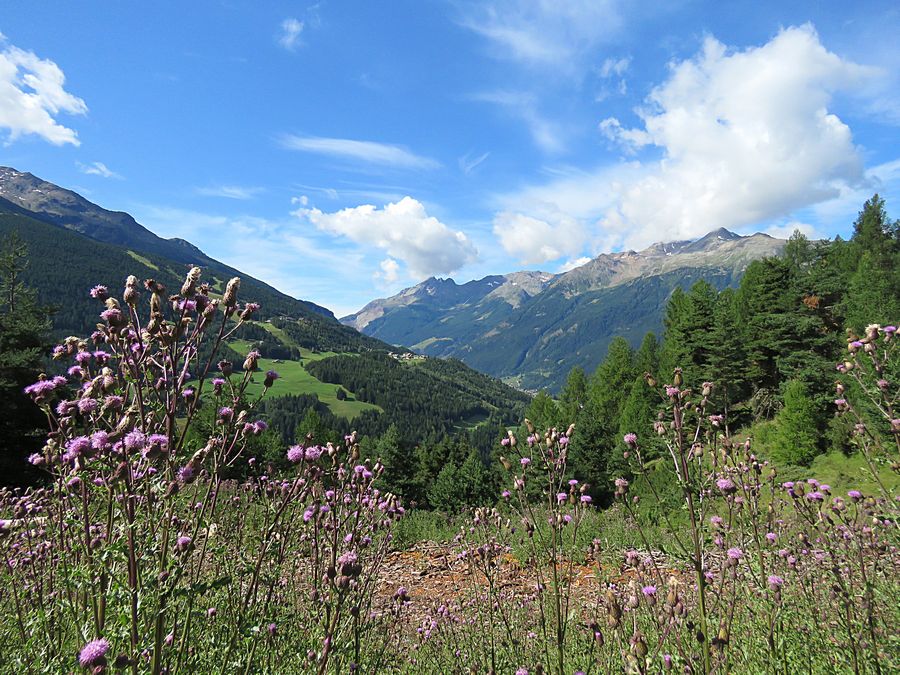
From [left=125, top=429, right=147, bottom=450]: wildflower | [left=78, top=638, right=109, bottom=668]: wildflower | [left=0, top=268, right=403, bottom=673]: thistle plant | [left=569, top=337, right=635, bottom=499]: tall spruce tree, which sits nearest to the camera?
[left=78, top=638, right=109, bottom=668]: wildflower

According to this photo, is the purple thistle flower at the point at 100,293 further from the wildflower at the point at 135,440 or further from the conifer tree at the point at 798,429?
the conifer tree at the point at 798,429

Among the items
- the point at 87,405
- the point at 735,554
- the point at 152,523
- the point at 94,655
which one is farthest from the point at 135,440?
the point at 735,554

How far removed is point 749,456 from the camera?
3.80 m

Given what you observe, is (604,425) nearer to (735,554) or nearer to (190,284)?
(735,554)

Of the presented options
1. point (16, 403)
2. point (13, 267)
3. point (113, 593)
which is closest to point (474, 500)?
point (16, 403)

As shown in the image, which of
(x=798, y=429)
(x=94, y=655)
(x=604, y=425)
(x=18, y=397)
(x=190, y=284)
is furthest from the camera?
(x=604, y=425)

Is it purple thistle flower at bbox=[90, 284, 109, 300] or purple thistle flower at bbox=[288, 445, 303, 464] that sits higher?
purple thistle flower at bbox=[90, 284, 109, 300]

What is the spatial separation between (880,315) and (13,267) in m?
60.4

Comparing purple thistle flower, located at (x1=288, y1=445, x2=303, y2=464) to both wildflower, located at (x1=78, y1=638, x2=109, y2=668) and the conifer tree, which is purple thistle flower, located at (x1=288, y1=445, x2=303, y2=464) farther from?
the conifer tree

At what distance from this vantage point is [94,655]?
64.4 inches

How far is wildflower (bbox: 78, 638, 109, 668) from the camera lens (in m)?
1.64

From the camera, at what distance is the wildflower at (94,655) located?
164cm

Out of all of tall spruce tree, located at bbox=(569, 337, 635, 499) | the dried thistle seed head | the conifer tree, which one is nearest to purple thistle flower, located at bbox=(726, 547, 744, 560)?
the dried thistle seed head

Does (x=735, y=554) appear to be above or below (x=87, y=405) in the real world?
above
